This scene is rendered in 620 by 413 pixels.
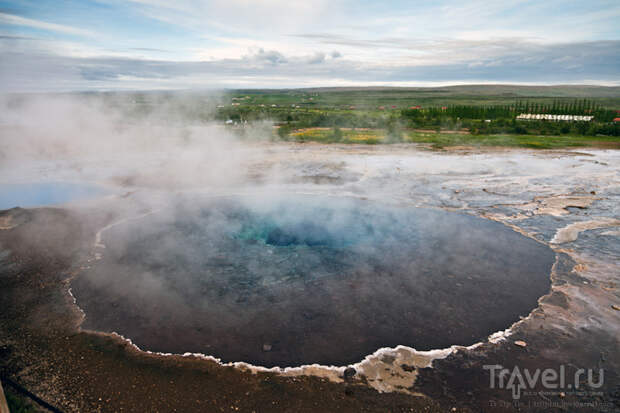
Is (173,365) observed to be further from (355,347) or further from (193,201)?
(193,201)

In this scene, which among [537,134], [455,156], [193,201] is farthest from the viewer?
[537,134]

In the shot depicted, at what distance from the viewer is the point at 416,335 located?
461cm

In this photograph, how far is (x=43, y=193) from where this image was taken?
36.3 feet

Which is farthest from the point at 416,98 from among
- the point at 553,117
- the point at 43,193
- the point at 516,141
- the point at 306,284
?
the point at 306,284

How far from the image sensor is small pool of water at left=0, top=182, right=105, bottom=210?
33.1 ft

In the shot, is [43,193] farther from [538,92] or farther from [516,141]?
[538,92]

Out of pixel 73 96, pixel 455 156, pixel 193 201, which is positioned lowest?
pixel 193 201

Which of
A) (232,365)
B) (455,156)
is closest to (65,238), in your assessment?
(232,365)

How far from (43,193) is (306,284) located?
32.6 feet

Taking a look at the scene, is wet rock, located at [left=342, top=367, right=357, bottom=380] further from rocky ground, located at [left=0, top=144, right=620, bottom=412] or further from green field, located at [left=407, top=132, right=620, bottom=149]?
green field, located at [left=407, top=132, right=620, bottom=149]

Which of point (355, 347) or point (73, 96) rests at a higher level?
point (73, 96)

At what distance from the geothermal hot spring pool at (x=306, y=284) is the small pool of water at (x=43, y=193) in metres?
3.61

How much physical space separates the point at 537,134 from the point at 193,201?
27.6 m

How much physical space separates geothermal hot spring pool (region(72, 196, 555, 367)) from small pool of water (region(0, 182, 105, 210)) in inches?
142
